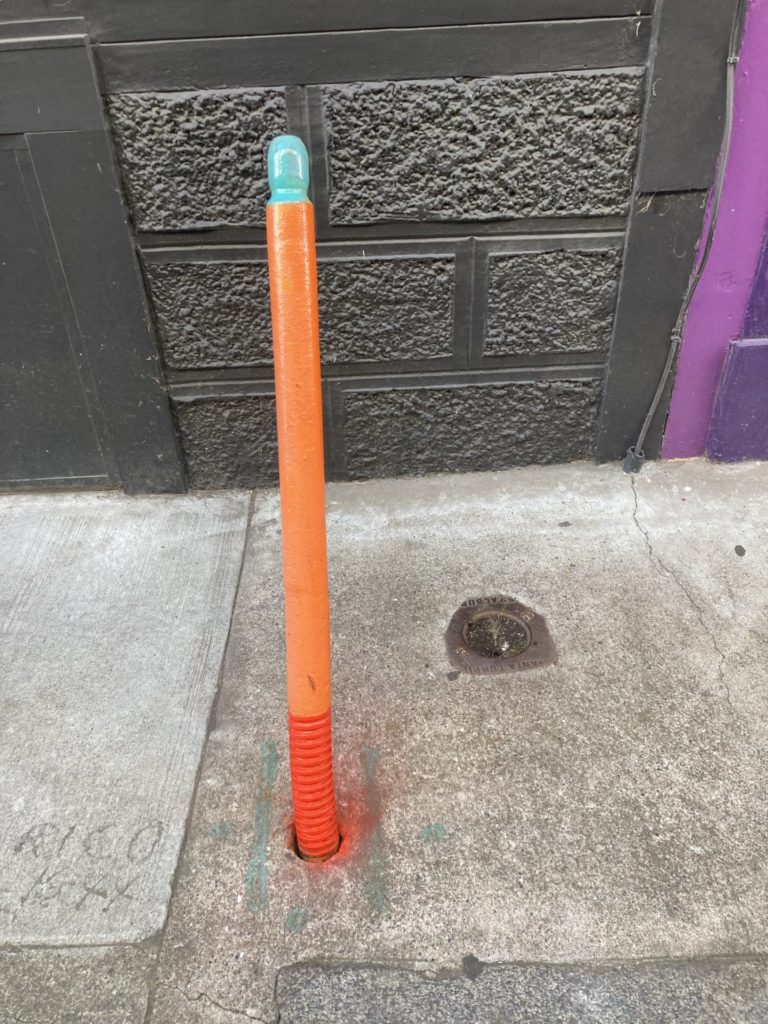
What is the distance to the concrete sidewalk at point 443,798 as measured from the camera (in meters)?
1.55

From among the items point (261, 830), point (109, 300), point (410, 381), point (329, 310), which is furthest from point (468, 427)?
point (261, 830)

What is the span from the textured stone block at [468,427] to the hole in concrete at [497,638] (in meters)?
0.88

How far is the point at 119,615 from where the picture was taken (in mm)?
2564

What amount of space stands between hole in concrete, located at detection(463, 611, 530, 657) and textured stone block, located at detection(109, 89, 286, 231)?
169 cm

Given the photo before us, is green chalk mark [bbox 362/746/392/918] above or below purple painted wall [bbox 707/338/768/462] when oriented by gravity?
below

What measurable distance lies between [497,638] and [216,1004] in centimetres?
132

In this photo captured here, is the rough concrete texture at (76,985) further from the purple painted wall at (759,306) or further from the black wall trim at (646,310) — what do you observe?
the purple painted wall at (759,306)

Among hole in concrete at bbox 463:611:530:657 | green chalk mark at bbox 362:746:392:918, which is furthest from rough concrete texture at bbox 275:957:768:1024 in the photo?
hole in concrete at bbox 463:611:530:657

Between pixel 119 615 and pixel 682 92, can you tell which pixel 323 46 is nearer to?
pixel 682 92

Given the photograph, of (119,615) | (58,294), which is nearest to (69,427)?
(58,294)

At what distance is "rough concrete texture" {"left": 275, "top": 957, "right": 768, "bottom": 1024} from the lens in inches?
58.4

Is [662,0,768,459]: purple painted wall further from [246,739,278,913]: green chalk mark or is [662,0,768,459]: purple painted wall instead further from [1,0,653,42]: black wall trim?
[246,739,278,913]: green chalk mark

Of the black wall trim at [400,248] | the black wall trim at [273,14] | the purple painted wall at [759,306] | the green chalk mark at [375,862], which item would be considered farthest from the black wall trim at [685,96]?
the green chalk mark at [375,862]

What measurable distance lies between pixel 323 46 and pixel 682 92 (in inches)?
50.2
